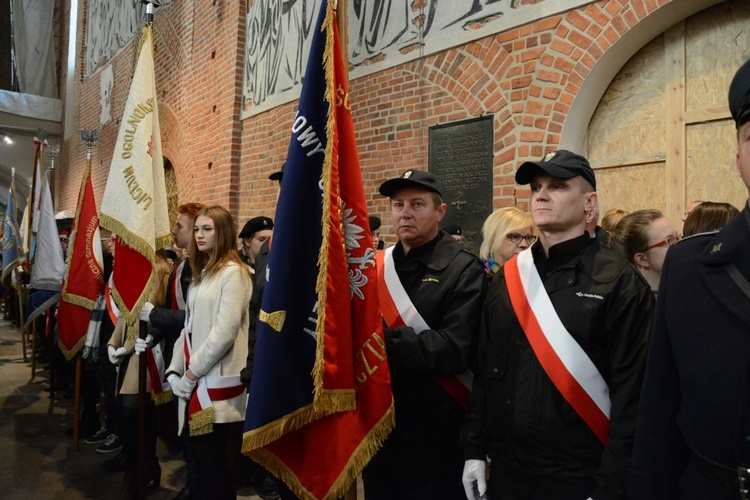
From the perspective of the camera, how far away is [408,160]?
527 centimetres

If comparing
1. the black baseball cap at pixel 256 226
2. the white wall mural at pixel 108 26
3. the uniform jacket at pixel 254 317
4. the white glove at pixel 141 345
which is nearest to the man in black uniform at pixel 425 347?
the uniform jacket at pixel 254 317

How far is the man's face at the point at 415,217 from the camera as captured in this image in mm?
2287

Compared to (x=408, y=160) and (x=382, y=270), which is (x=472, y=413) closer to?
(x=382, y=270)

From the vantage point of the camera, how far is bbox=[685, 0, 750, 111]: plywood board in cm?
349

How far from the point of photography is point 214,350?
2.86 meters

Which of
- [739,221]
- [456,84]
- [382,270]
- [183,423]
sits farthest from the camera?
[456,84]

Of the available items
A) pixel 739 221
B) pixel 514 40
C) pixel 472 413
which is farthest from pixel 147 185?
pixel 739 221

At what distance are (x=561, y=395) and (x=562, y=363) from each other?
3.9 inches

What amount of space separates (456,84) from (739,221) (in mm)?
3929

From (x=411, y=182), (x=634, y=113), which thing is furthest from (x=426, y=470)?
(x=634, y=113)

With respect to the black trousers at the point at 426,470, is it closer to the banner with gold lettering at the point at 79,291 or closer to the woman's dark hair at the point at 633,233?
the woman's dark hair at the point at 633,233

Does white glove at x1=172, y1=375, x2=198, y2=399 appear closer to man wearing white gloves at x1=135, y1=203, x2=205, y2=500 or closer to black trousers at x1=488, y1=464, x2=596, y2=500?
man wearing white gloves at x1=135, y1=203, x2=205, y2=500

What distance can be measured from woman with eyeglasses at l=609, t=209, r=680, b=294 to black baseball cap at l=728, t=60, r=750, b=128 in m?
1.48

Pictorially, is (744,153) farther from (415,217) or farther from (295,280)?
(295,280)
